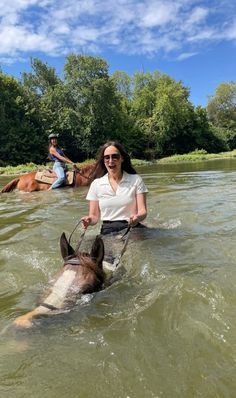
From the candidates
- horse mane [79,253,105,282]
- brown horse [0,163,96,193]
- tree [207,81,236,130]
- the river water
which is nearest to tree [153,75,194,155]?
tree [207,81,236,130]

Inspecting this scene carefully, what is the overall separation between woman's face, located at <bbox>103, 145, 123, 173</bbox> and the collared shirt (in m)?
0.21

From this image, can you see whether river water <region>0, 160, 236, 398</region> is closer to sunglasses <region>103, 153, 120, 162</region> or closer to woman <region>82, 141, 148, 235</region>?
woman <region>82, 141, 148, 235</region>

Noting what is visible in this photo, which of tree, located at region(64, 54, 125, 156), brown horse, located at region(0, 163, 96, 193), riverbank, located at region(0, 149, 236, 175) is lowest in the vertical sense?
riverbank, located at region(0, 149, 236, 175)

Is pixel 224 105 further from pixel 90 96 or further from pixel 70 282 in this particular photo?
pixel 70 282

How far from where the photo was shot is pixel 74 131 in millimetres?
48406

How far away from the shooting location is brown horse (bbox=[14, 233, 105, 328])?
Result: 313 centimetres

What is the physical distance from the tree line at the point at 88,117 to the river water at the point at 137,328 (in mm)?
36456

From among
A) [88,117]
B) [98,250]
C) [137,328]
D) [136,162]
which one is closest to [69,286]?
[98,250]

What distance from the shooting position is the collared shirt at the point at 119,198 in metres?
5.28

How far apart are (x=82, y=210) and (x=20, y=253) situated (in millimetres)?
3324

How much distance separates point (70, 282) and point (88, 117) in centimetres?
4756

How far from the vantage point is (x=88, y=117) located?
1954 inches

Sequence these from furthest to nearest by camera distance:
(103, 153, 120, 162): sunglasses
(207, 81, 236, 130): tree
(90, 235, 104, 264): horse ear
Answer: (207, 81, 236, 130): tree < (103, 153, 120, 162): sunglasses < (90, 235, 104, 264): horse ear

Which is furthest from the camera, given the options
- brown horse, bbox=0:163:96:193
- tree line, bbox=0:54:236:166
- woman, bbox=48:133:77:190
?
tree line, bbox=0:54:236:166
